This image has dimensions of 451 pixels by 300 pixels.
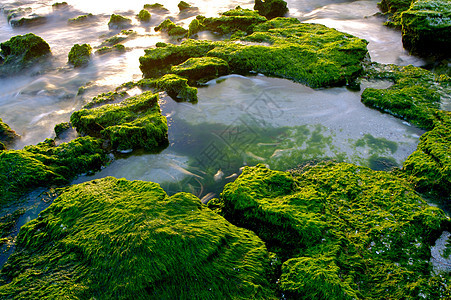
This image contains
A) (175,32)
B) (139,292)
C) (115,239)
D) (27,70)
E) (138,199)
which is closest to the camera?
(139,292)

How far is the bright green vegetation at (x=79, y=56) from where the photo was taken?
865 centimetres

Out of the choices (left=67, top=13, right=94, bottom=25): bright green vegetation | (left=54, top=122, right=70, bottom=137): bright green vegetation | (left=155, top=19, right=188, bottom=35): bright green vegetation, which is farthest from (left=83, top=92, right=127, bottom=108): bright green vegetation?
(left=67, top=13, right=94, bottom=25): bright green vegetation

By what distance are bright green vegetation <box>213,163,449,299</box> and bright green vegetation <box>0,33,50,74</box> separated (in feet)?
29.4

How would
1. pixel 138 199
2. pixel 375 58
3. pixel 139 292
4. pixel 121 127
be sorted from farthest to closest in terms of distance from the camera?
pixel 375 58, pixel 121 127, pixel 138 199, pixel 139 292

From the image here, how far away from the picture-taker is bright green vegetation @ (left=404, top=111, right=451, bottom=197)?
3.87m

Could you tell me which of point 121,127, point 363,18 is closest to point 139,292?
point 121,127

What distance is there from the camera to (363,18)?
413 inches

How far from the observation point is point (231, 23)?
9.73 meters

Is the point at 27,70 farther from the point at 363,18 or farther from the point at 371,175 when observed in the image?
the point at 363,18

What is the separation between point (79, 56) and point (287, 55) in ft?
22.3

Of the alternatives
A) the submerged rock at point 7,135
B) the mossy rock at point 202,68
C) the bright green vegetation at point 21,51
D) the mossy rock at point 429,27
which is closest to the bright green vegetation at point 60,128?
the submerged rock at point 7,135

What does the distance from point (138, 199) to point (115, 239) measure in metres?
0.64

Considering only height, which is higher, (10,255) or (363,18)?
(363,18)

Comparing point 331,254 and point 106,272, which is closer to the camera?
point 106,272
